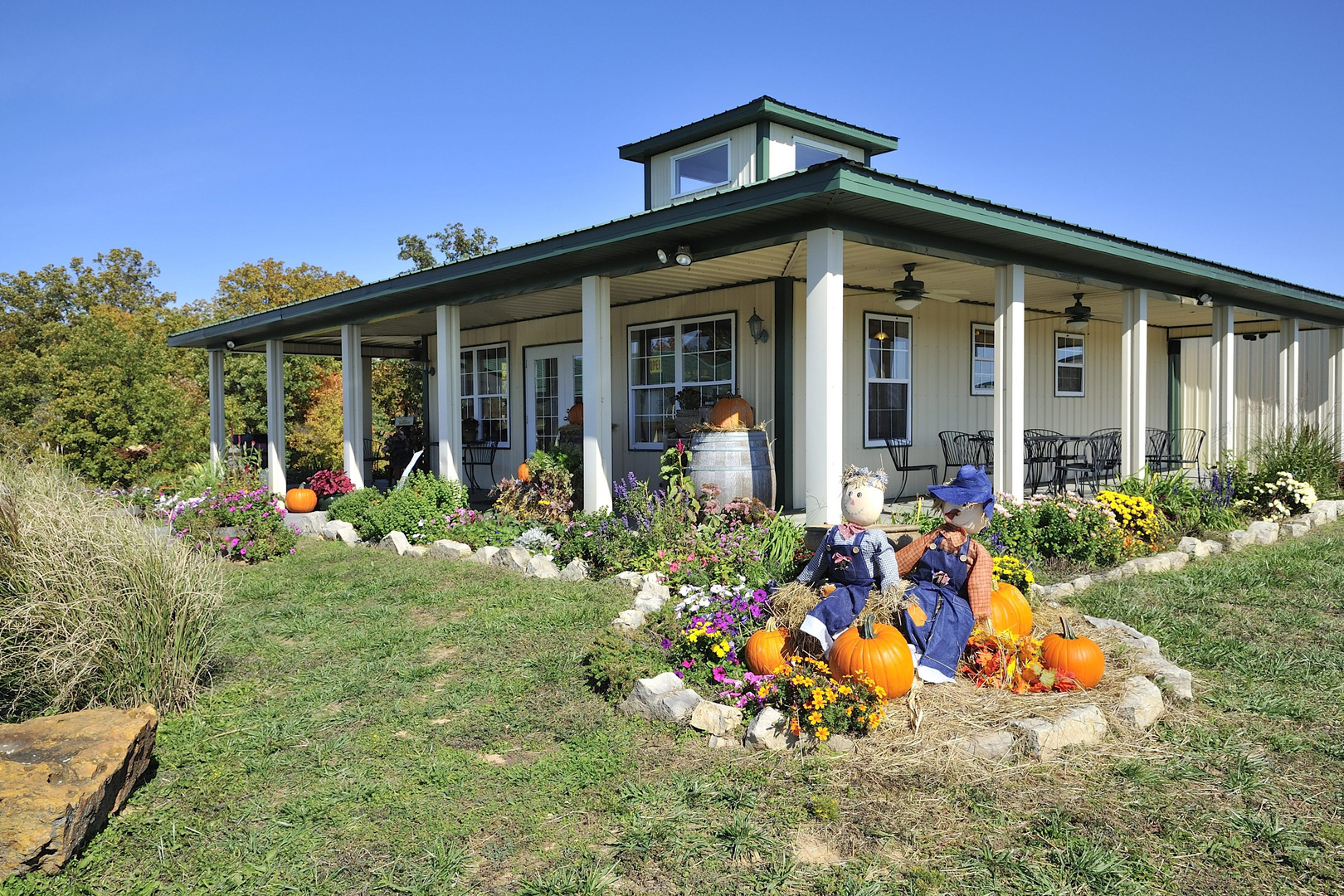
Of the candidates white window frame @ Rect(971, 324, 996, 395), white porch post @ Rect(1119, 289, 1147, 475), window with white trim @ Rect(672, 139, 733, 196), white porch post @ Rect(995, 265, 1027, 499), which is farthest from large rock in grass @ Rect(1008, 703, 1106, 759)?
window with white trim @ Rect(672, 139, 733, 196)

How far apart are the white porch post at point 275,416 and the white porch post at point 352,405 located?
189cm

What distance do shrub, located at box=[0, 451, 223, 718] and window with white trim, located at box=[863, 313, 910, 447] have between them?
705 centimetres

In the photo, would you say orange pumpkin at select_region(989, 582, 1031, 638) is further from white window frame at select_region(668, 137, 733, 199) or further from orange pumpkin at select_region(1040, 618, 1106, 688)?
white window frame at select_region(668, 137, 733, 199)

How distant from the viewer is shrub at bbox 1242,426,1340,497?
→ 8.93m

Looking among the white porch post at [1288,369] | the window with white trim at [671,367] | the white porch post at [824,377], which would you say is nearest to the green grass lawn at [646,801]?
the white porch post at [824,377]

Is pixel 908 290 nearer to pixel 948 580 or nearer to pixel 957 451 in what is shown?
pixel 957 451

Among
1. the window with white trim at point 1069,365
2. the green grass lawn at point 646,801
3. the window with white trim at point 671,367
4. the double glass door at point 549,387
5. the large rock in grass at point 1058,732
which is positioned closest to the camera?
the green grass lawn at point 646,801

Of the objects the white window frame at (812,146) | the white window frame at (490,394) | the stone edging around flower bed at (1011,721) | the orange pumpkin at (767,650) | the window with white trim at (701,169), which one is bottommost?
the stone edging around flower bed at (1011,721)

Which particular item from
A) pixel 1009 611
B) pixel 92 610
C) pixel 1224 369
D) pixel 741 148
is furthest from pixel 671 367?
pixel 1224 369

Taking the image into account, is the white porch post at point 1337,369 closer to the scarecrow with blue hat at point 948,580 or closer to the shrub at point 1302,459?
the shrub at point 1302,459

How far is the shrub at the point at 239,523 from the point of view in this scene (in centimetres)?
752

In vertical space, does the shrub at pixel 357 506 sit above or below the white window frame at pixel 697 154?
below

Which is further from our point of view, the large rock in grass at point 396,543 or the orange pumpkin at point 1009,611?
A: the large rock in grass at point 396,543

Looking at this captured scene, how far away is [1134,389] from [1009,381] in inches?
88.7
